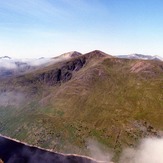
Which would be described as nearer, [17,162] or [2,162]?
[2,162]
